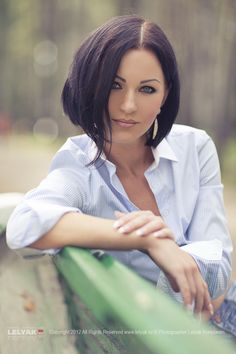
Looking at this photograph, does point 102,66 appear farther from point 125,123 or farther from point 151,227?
point 151,227

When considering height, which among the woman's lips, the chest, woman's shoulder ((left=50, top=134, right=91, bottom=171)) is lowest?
the chest

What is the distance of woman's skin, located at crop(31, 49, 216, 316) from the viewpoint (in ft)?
5.91

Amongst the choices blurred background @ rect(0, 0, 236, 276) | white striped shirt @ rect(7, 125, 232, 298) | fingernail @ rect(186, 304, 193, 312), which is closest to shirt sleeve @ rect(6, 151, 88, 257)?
white striped shirt @ rect(7, 125, 232, 298)

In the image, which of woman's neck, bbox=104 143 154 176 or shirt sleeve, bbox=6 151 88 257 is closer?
shirt sleeve, bbox=6 151 88 257

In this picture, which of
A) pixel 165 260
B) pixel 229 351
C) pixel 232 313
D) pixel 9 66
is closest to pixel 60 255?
pixel 165 260

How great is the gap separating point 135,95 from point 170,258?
20.2 inches

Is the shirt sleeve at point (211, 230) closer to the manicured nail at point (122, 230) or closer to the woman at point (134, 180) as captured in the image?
the woman at point (134, 180)

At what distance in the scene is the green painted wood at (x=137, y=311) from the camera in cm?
100

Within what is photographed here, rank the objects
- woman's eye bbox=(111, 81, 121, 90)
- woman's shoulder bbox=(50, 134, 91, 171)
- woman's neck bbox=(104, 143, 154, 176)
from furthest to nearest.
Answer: woman's neck bbox=(104, 143, 154, 176) → woman's shoulder bbox=(50, 134, 91, 171) → woman's eye bbox=(111, 81, 121, 90)

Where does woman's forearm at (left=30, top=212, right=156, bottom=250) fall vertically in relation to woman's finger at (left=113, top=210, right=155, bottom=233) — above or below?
below

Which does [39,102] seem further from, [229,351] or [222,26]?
[229,351]

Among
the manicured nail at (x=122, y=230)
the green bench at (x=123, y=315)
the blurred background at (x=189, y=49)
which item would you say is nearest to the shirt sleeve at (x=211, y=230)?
the manicured nail at (x=122, y=230)

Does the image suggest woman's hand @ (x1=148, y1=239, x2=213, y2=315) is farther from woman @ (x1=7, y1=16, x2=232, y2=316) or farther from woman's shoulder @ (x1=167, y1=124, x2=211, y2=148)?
woman's shoulder @ (x1=167, y1=124, x2=211, y2=148)

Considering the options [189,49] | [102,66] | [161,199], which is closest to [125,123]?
[102,66]
